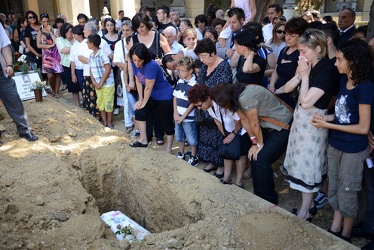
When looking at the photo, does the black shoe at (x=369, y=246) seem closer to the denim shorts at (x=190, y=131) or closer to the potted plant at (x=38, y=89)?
the denim shorts at (x=190, y=131)

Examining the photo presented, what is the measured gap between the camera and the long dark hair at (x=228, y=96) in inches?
149

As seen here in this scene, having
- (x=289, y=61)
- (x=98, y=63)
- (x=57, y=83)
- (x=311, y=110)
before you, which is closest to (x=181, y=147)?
(x=289, y=61)

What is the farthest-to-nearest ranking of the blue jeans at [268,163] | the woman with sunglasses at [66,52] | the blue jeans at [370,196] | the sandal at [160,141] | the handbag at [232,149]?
the woman with sunglasses at [66,52]
the sandal at [160,141]
the handbag at [232,149]
the blue jeans at [268,163]
the blue jeans at [370,196]

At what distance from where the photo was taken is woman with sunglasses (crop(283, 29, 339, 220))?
3.52 meters

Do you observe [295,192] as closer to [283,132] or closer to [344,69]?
[283,132]

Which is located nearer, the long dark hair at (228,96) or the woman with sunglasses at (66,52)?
the long dark hair at (228,96)

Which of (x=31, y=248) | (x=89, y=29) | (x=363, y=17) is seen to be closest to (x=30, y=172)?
(x=31, y=248)

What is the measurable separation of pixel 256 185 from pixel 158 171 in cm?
123

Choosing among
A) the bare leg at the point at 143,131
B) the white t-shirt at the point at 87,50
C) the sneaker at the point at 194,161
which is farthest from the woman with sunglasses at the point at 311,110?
the white t-shirt at the point at 87,50

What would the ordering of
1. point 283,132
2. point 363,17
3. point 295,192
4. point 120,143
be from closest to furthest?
point 283,132 → point 295,192 → point 120,143 → point 363,17

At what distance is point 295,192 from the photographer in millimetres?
4539

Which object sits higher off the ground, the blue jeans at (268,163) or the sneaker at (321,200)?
the blue jeans at (268,163)

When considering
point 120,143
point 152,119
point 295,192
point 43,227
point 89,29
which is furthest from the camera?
point 89,29

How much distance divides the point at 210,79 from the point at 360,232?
2.45 meters
